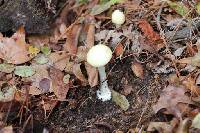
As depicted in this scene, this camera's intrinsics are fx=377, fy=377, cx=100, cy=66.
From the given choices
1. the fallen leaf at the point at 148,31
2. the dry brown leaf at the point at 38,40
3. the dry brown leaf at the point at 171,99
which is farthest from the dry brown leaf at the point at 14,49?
the dry brown leaf at the point at 171,99

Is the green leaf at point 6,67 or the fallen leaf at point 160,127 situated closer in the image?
the fallen leaf at point 160,127

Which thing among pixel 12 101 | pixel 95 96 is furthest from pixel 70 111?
pixel 12 101

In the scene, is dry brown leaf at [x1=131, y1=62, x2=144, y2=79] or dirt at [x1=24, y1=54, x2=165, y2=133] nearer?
dirt at [x1=24, y1=54, x2=165, y2=133]

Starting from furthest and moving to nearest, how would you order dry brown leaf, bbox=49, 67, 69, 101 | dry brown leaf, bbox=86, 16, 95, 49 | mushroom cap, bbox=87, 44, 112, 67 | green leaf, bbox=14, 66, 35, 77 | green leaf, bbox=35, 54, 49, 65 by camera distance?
dry brown leaf, bbox=86, 16, 95, 49 → green leaf, bbox=35, 54, 49, 65 → green leaf, bbox=14, 66, 35, 77 → dry brown leaf, bbox=49, 67, 69, 101 → mushroom cap, bbox=87, 44, 112, 67

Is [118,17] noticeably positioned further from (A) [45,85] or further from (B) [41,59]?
(A) [45,85]

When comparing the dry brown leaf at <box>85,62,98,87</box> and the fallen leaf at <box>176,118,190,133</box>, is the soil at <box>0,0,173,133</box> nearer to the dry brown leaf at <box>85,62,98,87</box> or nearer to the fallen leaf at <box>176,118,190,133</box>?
the dry brown leaf at <box>85,62,98,87</box>

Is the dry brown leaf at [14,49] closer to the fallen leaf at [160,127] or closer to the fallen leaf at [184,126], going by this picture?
the fallen leaf at [160,127]

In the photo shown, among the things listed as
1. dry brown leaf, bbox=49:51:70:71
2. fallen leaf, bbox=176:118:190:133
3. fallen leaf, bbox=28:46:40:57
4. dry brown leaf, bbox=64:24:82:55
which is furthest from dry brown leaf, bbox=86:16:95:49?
fallen leaf, bbox=176:118:190:133
